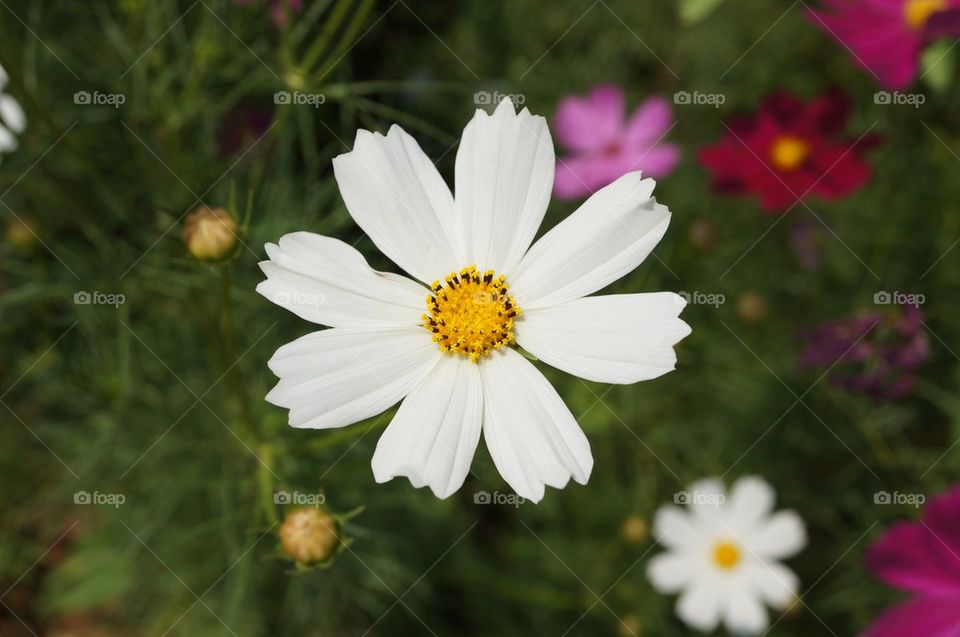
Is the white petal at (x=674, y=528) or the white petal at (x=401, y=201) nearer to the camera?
the white petal at (x=401, y=201)

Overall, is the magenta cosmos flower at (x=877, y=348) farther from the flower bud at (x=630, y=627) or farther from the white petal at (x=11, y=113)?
the white petal at (x=11, y=113)

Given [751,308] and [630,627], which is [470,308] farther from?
[630,627]

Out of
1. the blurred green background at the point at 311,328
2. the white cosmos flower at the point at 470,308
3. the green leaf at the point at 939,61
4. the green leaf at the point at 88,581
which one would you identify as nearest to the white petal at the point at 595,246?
the white cosmos flower at the point at 470,308

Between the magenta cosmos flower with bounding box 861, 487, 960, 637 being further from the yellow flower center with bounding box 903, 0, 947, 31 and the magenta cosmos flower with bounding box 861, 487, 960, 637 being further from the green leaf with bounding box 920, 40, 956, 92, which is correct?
the yellow flower center with bounding box 903, 0, 947, 31

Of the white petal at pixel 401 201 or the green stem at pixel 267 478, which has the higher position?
the white petal at pixel 401 201

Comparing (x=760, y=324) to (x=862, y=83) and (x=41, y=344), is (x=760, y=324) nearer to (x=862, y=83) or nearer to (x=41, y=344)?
(x=862, y=83)


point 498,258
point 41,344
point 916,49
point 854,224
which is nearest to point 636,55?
point 854,224

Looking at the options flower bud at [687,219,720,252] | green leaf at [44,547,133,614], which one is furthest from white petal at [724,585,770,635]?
green leaf at [44,547,133,614]
